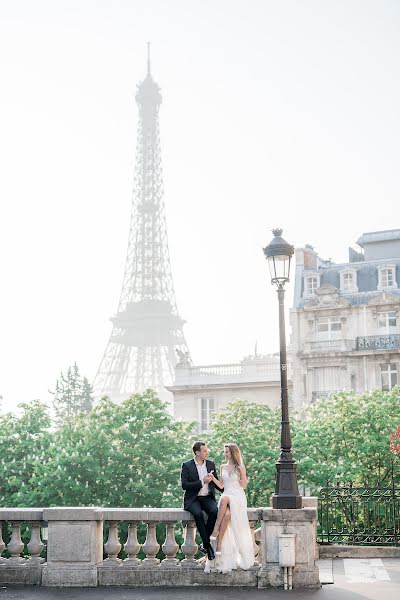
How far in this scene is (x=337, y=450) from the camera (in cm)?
3809

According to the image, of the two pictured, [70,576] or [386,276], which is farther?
[386,276]

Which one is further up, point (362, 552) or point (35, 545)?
point (35, 545)

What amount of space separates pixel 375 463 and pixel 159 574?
2448 centimetres


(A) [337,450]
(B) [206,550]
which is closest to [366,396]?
(A) [337,450]

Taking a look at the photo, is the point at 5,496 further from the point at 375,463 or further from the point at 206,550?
the point at 206,550

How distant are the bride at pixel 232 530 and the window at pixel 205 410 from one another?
143ft

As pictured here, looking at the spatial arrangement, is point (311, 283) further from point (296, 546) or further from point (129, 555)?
point (296, 546)

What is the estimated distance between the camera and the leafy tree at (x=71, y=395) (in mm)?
94625

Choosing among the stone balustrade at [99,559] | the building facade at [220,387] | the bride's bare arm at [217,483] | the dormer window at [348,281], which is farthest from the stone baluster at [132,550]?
the dormer window at [348,281]

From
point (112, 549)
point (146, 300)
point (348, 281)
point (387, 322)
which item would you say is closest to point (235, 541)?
point (112, 549)

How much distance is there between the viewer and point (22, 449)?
1615 inches

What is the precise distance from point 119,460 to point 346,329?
2312 centimetres

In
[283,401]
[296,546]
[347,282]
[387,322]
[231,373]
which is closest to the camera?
[296,546]

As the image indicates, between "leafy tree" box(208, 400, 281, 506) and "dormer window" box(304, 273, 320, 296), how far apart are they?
61.1ft
